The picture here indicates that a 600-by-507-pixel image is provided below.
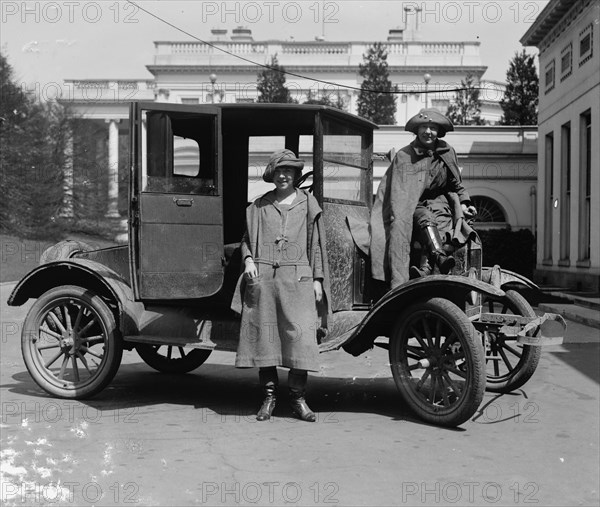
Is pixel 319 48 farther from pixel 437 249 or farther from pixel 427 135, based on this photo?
pixel 437 249

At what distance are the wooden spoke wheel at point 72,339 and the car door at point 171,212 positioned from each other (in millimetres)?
611

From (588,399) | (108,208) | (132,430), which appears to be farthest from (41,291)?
(108,208)

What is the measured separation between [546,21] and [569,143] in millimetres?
4325

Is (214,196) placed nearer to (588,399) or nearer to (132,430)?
(132,430)

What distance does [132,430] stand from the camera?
645 cm

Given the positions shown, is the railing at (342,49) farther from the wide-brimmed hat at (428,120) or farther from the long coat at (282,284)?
the long coat at (282,284)

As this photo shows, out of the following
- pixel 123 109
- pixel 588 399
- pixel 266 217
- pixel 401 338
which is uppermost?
pixel 123 109

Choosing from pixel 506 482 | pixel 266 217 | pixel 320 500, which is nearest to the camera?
pixel 320 500

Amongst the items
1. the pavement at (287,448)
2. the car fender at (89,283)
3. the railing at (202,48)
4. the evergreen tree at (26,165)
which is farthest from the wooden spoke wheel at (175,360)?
the railing at (202,48)

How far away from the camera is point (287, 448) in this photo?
5.92m

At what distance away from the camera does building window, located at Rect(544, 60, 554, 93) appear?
109ft

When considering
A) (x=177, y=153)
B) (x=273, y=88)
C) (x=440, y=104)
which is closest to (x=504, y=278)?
(x=177, y=153)

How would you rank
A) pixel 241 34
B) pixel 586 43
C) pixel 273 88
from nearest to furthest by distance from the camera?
1. pixel 586 43
2. pixel 273 88
3. pixel 241 34

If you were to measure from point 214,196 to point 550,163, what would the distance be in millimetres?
29089
